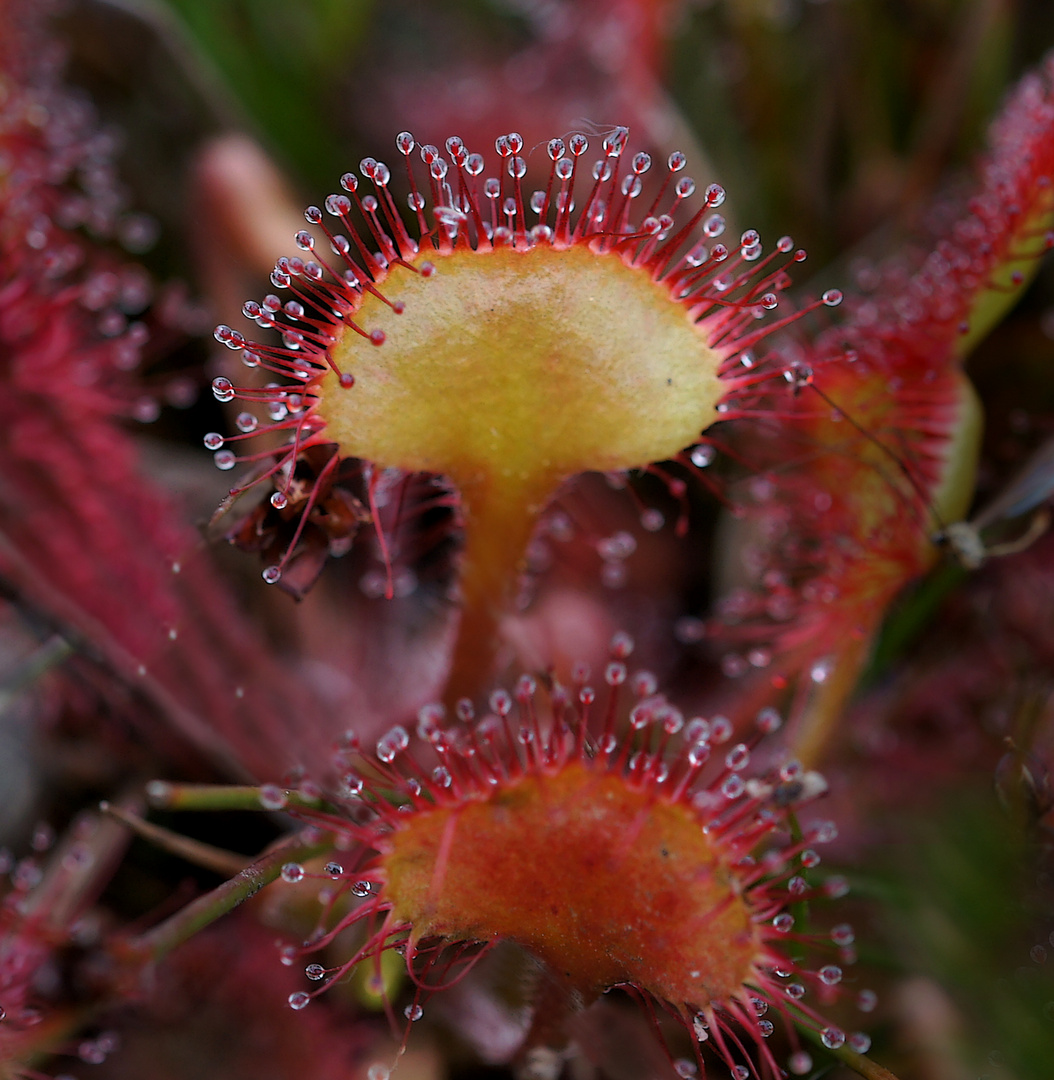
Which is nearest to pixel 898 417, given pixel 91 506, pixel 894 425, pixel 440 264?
pixel 894 425

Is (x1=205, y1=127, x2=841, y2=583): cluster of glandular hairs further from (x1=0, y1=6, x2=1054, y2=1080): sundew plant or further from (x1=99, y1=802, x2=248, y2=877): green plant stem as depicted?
(x1=99, y1=802, x2=248, y2=877): green plant stem

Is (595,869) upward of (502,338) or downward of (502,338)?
downward

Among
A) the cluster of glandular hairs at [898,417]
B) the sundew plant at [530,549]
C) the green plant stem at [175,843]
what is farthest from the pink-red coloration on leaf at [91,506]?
the cluster of glandular hairs at [898,417]

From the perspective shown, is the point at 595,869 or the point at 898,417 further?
the point at 898,417

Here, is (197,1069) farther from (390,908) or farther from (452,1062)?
(390,908)

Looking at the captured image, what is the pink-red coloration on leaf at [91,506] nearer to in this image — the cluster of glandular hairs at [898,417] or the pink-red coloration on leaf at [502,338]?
the pink-red coloration on leaf at [502,338]

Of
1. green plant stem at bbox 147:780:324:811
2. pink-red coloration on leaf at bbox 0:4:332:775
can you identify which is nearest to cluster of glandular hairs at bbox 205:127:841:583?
green plant stem at bbox 147:780:324:811

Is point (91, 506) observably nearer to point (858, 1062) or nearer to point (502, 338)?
point (502, 338)

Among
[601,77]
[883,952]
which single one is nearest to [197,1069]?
[883,952]
